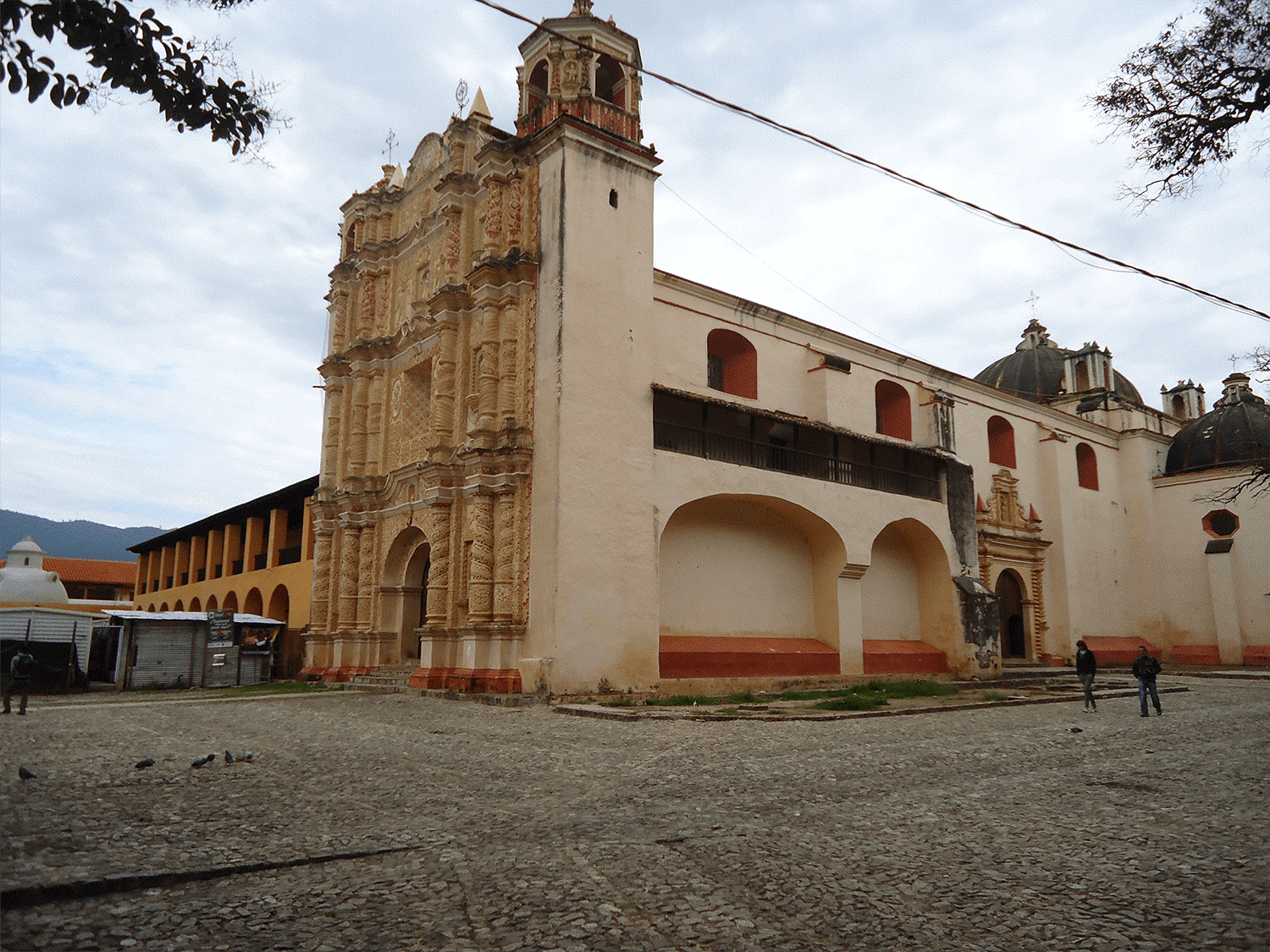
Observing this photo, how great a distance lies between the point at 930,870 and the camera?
4828 mm

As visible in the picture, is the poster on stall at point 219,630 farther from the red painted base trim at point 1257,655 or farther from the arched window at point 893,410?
the red painted base trim at point 1257,655

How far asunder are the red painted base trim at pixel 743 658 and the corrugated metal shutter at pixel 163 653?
10.6m

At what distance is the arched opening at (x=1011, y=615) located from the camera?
2586 centimetres

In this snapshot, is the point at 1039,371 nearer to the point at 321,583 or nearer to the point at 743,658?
the point at 743,658

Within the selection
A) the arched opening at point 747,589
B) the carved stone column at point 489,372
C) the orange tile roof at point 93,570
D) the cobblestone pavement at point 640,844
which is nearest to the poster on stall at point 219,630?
the carved stone column at point 489,372

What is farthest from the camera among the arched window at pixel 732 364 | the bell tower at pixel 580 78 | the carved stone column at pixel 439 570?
the arched window at pixel 732 364

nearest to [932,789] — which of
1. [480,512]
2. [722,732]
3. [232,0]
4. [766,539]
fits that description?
[722,732]

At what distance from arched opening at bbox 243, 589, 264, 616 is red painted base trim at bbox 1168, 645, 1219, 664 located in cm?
2770

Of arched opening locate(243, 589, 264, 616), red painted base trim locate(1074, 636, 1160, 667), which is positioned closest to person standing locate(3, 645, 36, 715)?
arched opening locate(243, 589, 264, 616)

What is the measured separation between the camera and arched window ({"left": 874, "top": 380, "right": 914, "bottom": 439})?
883 inches

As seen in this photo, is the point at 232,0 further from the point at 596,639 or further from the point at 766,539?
the point at 766,539

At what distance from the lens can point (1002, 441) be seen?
84.7ft

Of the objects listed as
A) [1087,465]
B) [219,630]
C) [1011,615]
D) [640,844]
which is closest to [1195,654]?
[1011,615]

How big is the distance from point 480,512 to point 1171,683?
47.5 ft
